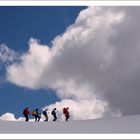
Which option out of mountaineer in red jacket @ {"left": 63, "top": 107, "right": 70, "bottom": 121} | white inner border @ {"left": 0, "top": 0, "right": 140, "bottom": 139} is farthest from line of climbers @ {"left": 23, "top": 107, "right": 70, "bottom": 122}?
white inner border @ {"left": 0, "top": 0, "right": 140, "bottom": 139}

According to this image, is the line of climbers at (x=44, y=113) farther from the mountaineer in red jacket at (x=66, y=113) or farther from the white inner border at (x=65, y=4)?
the white inner border at (x=65, y=4)

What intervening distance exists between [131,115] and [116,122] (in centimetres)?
293

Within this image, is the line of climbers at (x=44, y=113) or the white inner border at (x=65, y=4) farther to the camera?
the line of climbers at (x=44, y=113)

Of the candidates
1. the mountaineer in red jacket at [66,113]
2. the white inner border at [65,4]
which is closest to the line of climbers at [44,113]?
the mountaineer in red jacket at [66,113]

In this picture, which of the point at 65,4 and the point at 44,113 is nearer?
the point at 65,4

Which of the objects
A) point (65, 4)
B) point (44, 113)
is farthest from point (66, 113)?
point (65, 4)

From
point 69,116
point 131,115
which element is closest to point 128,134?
point 131,115

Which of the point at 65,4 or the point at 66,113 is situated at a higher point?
the point at 65,4

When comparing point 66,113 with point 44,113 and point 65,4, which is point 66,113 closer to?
point 44,113

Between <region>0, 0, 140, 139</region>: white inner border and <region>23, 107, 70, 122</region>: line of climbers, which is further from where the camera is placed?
<region>23, 107, 70, 122</region>: line of climbers

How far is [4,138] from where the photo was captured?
13211mm

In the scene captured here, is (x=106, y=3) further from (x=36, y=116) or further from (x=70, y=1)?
(x=36, y=116)

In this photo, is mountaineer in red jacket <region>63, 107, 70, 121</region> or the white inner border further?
mountaineer in red jacket <region>63, 107, 70, 121</region>

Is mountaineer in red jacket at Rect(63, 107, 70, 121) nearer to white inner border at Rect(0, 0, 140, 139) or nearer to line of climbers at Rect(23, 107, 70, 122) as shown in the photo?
line of climbers at Rect(23, 107, 70, 122)
